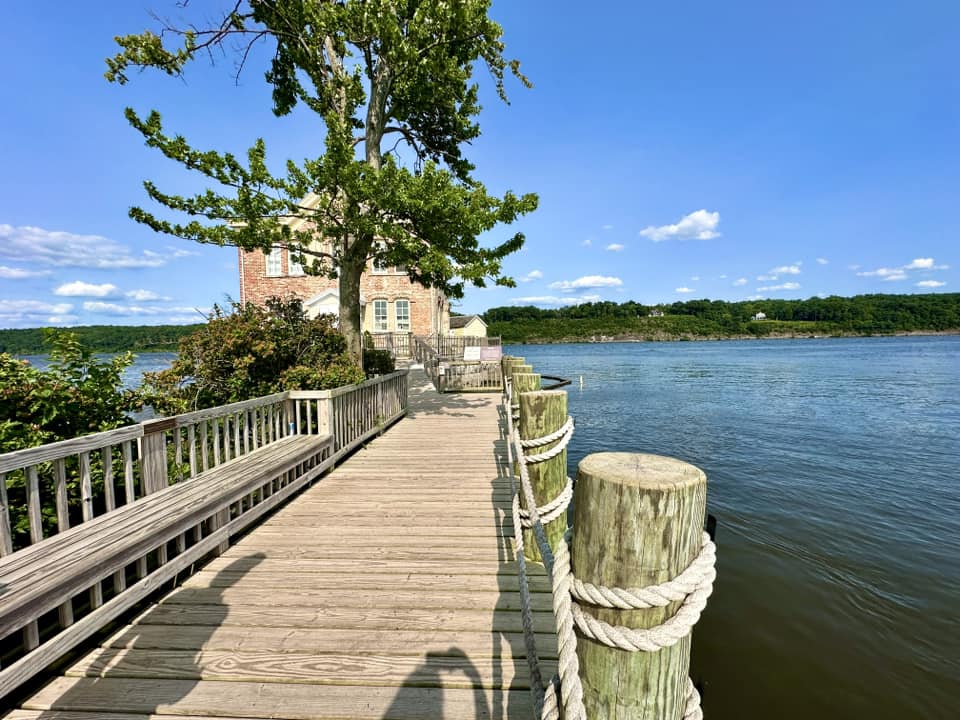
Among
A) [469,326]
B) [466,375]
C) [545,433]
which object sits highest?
[469,326]

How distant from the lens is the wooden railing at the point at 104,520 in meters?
2.54

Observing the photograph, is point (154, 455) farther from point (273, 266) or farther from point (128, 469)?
point (273, 266)

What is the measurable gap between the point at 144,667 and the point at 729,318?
160 m

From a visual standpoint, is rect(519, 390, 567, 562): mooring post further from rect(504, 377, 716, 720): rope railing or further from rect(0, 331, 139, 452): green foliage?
rect(0, 331, 139, 452): green foliage

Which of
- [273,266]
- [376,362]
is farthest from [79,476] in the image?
[273,266]

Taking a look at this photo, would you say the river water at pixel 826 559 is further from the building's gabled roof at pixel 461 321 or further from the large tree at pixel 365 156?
the building's gabled roof at pixel 461 321

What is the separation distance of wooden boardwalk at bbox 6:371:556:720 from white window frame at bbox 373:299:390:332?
73.2 feet

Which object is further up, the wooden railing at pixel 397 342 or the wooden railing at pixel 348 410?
the wooden railing at pixel 397 342

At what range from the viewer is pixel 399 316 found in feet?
88.1

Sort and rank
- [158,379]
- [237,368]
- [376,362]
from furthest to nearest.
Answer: [376,362] < [237,368] < [158,379]

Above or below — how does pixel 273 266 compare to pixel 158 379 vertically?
above

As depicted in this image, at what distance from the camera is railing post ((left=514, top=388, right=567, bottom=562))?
3.36 metres

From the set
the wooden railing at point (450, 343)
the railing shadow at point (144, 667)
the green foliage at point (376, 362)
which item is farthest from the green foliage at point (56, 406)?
the wooden railing at point (450, 343)

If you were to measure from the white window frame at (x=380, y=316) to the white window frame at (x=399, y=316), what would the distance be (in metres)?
0.48
